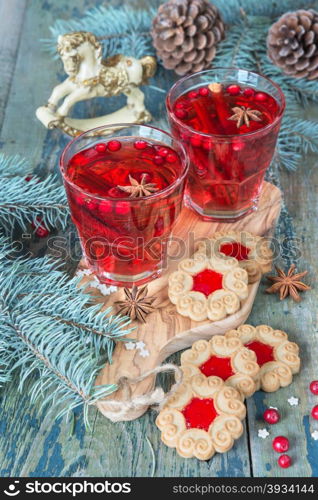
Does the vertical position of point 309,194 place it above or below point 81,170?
below

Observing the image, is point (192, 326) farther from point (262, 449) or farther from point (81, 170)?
point (81, 170)

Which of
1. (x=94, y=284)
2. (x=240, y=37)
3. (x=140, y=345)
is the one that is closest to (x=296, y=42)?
(x=240, y=37)

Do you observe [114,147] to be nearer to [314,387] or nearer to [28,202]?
[28,202]

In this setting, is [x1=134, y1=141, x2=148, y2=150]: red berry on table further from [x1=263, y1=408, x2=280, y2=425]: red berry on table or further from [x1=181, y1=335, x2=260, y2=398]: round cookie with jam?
[x1=263, y1=408, x2=280, y2=425]: red berry on table

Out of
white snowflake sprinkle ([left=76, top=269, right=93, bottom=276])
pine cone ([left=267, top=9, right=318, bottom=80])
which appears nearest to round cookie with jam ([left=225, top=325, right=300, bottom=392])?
white snowflake sprinkle ([left=76, top=269, right=93, bottom=276])

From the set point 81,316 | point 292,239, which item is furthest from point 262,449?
point 292,239

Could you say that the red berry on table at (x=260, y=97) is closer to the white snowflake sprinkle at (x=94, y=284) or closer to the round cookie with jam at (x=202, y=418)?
the white snowflake sprinkle at (x=94, y=284)
